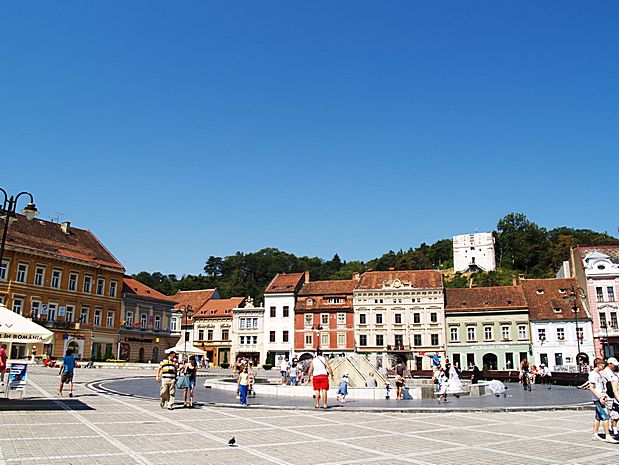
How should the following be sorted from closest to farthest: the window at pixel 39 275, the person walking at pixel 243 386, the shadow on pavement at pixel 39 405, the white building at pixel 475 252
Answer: the shadow on pavement at pixel 39 405 < the person walking at pixel 243 386 < the window at pixel 39 275 < the white building at pixel 475 252

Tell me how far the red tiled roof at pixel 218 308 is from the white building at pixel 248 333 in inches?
91.7

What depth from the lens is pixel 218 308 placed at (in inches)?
3002

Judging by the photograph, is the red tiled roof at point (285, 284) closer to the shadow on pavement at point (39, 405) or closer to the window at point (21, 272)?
the window at point (21, 272)

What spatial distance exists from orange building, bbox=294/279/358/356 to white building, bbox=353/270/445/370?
1.22m

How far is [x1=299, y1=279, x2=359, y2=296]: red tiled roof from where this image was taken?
2667 inches

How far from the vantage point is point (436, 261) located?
176625 millimetres

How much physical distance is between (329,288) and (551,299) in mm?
25998

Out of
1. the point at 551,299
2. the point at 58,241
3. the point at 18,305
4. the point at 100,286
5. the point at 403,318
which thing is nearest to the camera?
the point at 18,305

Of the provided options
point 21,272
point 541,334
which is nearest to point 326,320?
point 541,334

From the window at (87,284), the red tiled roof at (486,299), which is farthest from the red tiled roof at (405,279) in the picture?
the window at (87,284)

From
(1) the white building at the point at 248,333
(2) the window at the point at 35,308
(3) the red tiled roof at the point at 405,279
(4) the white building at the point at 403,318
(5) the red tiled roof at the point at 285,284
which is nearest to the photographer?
(2) the window at the point at 35,308

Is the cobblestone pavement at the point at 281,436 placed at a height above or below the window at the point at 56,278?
below

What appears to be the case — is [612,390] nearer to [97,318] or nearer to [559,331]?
[559,331]

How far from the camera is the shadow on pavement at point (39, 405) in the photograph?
50.1 ft
